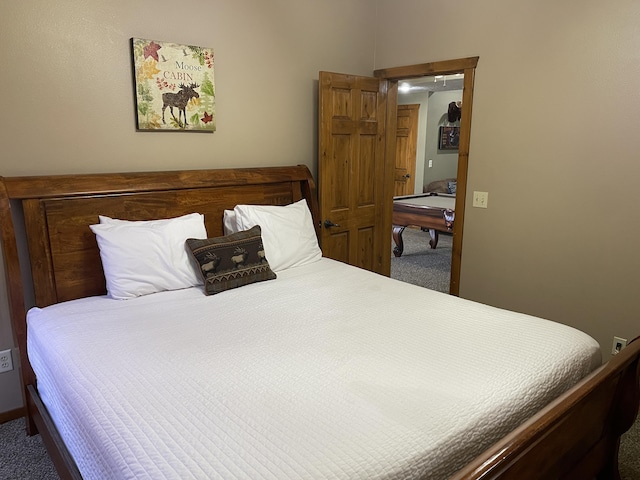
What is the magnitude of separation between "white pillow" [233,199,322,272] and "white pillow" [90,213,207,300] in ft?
1.35

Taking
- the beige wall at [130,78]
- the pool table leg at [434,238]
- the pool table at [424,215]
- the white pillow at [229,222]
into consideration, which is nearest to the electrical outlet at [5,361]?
the beige wall at [130,78]

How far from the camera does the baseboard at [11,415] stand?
2.50 m

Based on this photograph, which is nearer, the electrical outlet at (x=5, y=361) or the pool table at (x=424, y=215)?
the electrical outlet at (x=5, y=361)

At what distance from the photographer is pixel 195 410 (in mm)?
1410

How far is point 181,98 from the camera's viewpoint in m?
2.82

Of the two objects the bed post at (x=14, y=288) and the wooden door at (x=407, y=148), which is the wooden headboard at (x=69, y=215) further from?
the wooden door at (x=407, y=148)

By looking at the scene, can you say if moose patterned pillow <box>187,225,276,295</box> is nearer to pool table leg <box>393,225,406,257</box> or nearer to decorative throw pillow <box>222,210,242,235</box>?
decorative throw pillow <box>222,210,242,235</box>

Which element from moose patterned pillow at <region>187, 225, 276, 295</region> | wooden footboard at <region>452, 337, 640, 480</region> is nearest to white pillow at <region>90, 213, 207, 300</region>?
moose patterned pillow at <region>187, 225, 276, 295</region>

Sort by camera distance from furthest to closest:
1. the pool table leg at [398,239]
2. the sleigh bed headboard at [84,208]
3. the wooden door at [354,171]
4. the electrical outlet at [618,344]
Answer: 1. the pool table leg at [398,239]
2. the wooden door at [354,171]
3. the electrical outlet at [618,344]
4. the sleigh bed headboard at [84,208]

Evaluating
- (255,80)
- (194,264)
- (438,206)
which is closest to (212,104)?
(255,80)

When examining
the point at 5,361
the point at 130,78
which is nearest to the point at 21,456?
the point at 5,361

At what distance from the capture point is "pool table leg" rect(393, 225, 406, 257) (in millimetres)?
5969

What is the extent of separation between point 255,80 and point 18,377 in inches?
92.5

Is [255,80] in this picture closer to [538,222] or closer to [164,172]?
[164,172]
